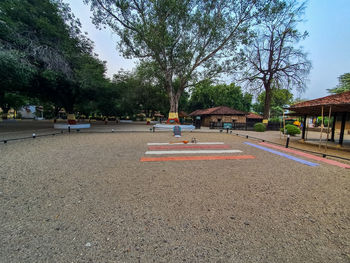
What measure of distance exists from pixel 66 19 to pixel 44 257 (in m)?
18.7

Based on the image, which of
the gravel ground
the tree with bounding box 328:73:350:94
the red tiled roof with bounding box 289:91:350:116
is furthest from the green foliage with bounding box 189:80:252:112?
the gravel ground

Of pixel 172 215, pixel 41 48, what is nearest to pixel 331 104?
pixel 172 215

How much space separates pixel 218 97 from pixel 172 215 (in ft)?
114

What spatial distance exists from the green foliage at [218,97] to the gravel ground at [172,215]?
30716mm

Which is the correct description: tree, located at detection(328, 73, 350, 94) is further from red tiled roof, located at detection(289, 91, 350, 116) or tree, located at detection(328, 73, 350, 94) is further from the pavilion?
red tiled roof, located at detection(289, 91, 350, 116)

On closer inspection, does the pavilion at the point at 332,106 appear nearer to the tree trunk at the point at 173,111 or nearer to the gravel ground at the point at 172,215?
the gravel ground at the point at 172,215

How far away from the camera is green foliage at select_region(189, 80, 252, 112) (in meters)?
32.9

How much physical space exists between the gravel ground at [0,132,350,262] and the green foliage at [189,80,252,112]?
30716mm

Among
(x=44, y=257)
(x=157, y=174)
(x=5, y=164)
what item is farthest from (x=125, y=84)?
(x=44, y=257)

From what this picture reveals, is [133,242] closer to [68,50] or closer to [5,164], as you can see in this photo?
[5,164]

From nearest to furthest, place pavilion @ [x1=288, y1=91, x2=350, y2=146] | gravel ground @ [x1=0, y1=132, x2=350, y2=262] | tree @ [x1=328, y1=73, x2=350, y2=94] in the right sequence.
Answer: gravel ground @ [x1=0, y1=132, x2=350, y2=262]
pavilion @ [x1=288, y1=91, x2=350, y2=146]
tree @ [x1=328, y1=73, x2=350, y2=94]

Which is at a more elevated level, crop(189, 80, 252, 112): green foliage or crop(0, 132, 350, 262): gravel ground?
crop(189, 80, 252, 112): green foliage

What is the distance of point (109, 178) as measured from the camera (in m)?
3.54

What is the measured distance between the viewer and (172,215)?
2219 millimetres
